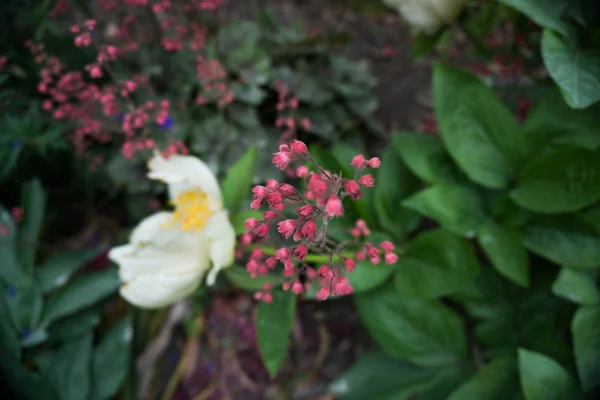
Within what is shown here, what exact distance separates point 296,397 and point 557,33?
969 millimetres

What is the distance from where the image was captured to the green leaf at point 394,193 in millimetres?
1026

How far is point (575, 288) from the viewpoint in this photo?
0.84 m

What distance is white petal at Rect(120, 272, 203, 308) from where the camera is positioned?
0.78m

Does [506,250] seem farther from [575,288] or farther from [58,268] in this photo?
[58,268]

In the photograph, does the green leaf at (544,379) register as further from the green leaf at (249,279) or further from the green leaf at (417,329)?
the green leaf at (249,279)

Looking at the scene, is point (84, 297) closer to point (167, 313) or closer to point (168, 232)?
point (167, 313)

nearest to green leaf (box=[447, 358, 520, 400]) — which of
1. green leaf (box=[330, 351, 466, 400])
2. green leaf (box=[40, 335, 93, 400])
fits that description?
green leaf (box=[330, 351, 466, 400])

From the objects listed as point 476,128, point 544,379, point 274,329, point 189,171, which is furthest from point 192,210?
point 544,379

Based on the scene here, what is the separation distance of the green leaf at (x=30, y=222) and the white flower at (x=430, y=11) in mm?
879

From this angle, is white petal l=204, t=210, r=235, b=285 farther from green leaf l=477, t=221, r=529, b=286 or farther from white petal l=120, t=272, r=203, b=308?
green leaf l=477, t=221, r=529, b=286

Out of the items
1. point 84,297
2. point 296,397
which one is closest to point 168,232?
point 84,297

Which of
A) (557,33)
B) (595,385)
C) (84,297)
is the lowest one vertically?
(84,297)

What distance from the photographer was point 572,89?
2.42 feet

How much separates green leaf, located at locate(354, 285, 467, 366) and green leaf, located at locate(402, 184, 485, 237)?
0.18 metres
